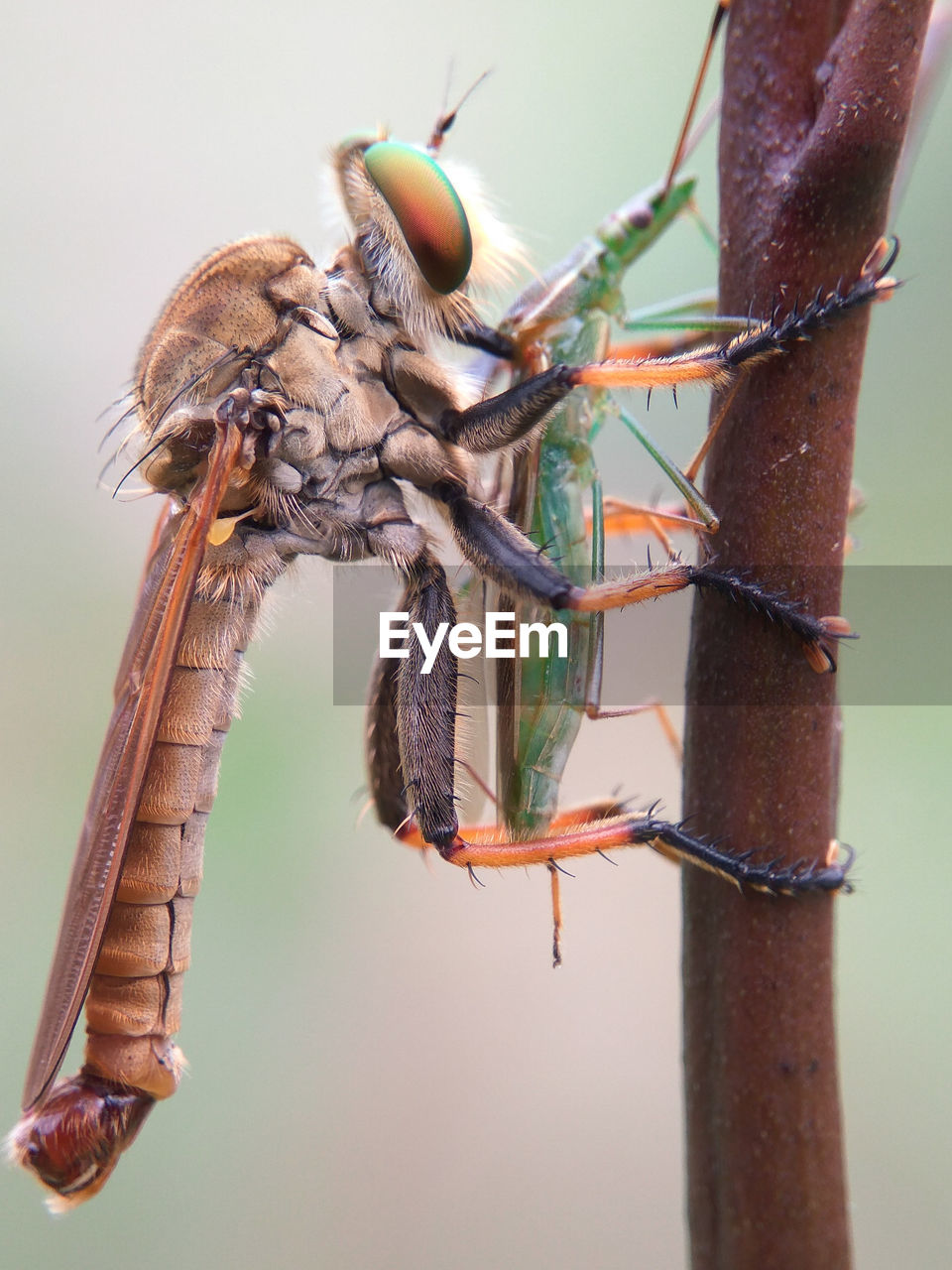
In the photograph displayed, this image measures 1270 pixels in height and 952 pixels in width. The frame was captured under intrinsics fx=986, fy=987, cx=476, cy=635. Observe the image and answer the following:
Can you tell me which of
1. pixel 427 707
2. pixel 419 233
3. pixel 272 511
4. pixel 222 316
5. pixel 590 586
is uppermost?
pixel 419 233

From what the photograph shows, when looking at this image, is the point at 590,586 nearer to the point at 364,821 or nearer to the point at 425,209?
the point at 425,209

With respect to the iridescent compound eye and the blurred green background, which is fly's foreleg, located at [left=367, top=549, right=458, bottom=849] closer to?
the iridescent compound eye

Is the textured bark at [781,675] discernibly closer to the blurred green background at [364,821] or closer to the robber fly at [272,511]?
the robber fly at [272,511]

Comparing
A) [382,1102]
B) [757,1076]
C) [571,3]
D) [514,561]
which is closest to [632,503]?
[514,561]

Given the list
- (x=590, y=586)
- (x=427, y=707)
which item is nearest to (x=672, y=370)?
(x=590, y=586)

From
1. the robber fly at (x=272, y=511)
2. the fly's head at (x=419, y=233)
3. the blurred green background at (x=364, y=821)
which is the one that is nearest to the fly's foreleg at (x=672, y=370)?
the robber fly at (x=272, y=511)

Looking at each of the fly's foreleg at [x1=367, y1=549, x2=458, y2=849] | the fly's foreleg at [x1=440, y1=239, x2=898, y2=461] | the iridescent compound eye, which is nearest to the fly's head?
the iridescent compound eye
